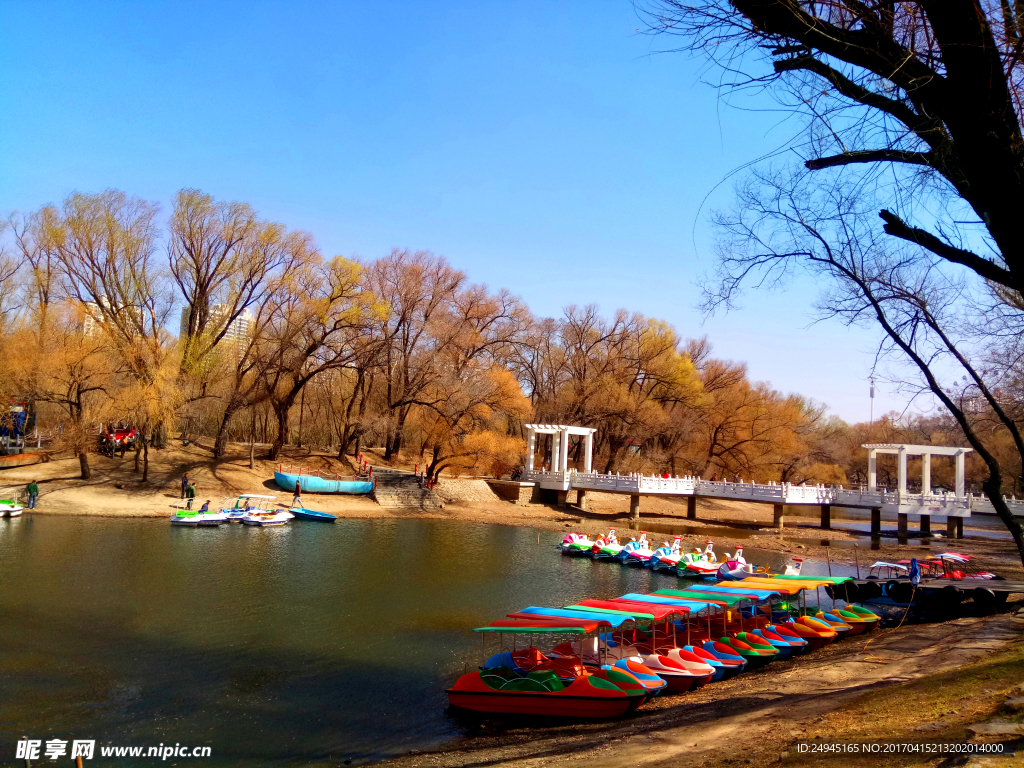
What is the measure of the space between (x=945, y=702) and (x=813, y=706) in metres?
2.14

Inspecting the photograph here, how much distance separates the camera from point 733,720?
10742 millimetres

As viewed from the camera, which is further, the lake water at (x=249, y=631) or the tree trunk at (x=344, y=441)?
the tree trunk at (x=344, y=441)

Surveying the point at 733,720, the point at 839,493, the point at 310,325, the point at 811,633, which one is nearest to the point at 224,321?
the point at 310,325

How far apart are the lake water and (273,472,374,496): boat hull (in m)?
10.8

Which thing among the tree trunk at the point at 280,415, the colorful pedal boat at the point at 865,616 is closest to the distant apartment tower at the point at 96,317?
the tree trunk at the point at 280,415

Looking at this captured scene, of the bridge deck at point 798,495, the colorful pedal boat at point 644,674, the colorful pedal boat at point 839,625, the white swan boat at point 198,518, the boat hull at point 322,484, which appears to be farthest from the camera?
the bridge deck at point 798,495

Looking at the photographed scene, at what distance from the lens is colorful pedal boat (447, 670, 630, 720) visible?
1240 centimetres

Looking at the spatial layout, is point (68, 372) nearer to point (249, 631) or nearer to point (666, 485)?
point (249, 631)

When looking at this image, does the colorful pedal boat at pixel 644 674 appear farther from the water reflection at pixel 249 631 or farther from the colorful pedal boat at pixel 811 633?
the colorful pedal boat at pixel 811 633

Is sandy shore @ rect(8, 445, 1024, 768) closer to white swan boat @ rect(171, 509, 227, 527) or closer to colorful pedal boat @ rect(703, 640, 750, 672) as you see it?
colorful pedal boat @ rect(703, 640, 750, 672)

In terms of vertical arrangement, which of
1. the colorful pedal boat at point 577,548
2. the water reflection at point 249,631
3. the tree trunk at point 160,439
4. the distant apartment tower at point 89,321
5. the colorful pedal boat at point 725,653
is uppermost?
the distant apartment tower at point 89,321

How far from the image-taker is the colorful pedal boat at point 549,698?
1240 centimetres

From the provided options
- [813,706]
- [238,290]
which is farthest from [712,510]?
[813,706]

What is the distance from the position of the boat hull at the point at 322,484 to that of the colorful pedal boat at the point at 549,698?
32.1 m
